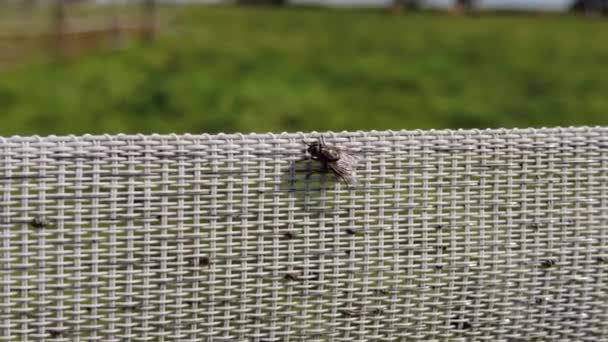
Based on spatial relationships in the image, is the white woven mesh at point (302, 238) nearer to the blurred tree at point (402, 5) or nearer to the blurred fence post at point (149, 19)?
the blurred fence post at point (149, 19)

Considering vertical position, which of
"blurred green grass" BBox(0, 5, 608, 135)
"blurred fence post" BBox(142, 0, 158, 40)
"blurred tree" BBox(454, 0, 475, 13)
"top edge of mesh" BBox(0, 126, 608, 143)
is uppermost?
"blurred tree" BBox(454, 0, 475, 13)

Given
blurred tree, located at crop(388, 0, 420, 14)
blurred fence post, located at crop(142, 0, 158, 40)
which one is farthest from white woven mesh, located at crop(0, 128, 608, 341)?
blurred tree, located at crop(388, 0, 420, 14)

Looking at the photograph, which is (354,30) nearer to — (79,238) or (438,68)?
(438,68)

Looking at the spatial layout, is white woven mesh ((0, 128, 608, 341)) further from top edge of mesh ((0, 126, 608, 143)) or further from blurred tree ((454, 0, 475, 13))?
blurred tree ((454, 0, 475, 13))

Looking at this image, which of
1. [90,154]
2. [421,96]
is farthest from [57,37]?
[90,154]

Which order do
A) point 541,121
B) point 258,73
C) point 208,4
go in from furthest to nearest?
1. point 208,4
2. point 258,73
3. point 541,121

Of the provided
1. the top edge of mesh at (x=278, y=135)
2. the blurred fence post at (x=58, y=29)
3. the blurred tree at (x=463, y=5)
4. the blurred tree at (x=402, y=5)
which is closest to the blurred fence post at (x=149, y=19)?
the blurred fence post at (x=58, y=29)
